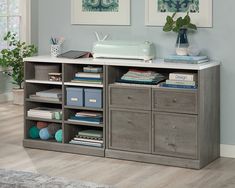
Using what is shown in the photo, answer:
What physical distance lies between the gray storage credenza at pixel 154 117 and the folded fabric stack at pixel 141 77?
5 cm

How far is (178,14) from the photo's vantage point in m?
4.98

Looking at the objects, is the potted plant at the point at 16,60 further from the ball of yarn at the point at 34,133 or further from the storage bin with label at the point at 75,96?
the storage bin with label at the point at 75,96

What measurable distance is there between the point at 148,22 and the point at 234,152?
129 centimetres

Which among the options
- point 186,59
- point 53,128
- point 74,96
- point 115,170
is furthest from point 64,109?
point 186,59

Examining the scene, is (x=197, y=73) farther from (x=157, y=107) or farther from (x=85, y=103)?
(x=85, y=103)

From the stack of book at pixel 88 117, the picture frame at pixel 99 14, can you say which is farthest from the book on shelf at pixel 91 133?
the picture frame at pixel 99 14

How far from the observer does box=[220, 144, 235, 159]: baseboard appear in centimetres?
494

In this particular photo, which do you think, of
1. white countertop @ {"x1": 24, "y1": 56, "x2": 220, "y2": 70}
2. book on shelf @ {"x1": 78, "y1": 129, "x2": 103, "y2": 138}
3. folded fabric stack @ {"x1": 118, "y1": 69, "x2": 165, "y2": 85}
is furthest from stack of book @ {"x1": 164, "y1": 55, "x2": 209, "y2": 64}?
book on shelf @ {"x1": 78, "y1": 129, "x2": 103, "y2": 138}

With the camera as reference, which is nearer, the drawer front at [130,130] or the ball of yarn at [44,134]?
the drawer front at [130,130]

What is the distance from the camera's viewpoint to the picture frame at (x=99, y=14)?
5.22 meters

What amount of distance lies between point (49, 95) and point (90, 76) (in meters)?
0.45

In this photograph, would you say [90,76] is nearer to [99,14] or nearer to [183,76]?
[99,14]

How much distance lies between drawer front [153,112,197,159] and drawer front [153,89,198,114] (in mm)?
46

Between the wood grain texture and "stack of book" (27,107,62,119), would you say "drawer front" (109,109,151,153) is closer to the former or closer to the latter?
the wood grain texture
